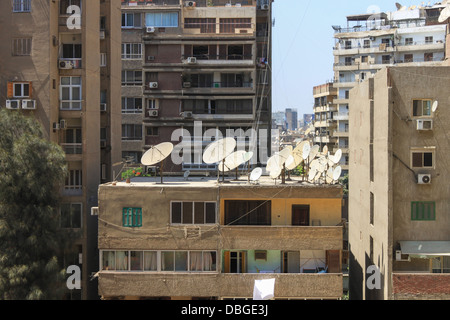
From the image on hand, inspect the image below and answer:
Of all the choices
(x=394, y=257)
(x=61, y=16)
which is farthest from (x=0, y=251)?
(x=394, y=257)

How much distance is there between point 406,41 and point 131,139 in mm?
A: 25661

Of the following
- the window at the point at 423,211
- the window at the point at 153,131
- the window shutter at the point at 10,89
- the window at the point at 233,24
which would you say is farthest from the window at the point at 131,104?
the window at the point at 423,211

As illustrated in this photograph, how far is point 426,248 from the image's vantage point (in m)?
21.7

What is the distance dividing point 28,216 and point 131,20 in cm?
2294

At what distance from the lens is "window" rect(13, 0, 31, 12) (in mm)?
25531

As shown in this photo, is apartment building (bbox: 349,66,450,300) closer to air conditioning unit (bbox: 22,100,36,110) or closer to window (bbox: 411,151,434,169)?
window (bbox: 411,151,434,169)

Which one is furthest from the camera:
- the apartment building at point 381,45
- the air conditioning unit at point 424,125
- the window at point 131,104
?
the apartment building at point 381,45

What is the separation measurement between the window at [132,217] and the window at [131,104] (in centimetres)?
2007

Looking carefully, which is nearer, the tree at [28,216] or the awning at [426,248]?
the tree at [28,216]

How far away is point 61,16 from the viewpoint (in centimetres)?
2639

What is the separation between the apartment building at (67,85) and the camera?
25.4m

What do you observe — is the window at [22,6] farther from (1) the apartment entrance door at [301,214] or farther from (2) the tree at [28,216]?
(1) the apartment entrance door at [301,214]
